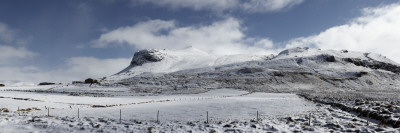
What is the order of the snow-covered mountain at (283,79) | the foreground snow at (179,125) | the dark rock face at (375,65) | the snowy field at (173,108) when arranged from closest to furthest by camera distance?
the foreground snow at (179,125), the snowy field at (173,108), the snow-covered mountain at (283,79), the dark rock face at (375,65)

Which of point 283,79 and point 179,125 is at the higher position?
point 283,79

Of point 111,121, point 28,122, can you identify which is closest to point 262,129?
point 111,121

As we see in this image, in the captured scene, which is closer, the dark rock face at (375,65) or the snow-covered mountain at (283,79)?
the snow-covered mountain at (283,79)

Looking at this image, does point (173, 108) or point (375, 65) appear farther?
point (375, 65)

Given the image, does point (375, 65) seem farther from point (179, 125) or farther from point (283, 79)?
point (179, 125)

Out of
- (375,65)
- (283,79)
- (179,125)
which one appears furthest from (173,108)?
(375,65)

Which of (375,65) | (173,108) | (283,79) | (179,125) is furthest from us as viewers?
(375,65)

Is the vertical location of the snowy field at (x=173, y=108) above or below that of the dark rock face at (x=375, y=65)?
below

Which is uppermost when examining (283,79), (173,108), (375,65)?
(375,65)

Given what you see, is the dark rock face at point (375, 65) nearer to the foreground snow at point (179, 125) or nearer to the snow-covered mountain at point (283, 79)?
the snow-covered mountain at point (283, 79)

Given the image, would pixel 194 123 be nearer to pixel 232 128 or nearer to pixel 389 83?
pixel 232 128

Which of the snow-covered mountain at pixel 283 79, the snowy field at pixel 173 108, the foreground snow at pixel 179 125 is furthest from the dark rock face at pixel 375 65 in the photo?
the foreground snow at pixel 179 125

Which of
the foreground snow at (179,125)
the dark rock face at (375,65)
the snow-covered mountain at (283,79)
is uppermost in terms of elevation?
the dark rock face at (375,65)

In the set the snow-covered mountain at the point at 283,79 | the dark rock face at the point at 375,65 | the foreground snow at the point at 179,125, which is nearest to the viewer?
the foreground snow at the point at 179,125
